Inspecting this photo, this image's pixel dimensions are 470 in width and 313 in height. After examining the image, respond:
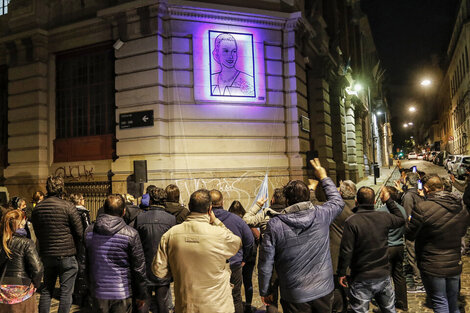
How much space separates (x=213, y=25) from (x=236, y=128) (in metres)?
3.86

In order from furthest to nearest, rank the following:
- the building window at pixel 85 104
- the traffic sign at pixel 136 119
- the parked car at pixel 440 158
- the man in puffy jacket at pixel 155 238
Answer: the parked car at pixel 440 158, the building window at pixel 85 104, the traffic sign at pixel 136 119, the man in puffy jacket at pixel 155 238

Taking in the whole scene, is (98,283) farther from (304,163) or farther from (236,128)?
(304,163)

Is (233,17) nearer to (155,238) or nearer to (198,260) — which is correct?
(155,238)

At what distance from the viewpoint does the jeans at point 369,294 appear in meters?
4.09

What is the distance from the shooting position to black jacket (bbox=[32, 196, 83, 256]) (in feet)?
16.8

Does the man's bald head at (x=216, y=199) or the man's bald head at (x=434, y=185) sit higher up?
the man's bald head at (x=434, y=185)

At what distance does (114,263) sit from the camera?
385cm

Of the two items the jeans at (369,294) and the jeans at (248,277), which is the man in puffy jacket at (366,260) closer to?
the jeans at (369,294)

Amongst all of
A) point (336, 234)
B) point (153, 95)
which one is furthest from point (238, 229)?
point (153, 95)

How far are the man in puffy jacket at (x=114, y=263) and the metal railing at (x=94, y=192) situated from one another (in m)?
10.3

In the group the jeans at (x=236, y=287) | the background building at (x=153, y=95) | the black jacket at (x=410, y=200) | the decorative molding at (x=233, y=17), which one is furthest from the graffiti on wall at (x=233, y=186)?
the jeans at (x=236, y=287)

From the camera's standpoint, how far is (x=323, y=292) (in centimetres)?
350

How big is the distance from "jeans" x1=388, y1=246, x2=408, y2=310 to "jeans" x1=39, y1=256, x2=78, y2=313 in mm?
4515

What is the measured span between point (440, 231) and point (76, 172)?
1340 centimetres
